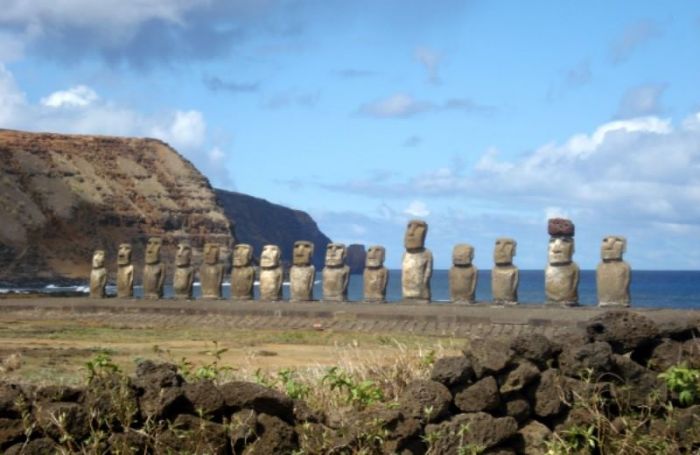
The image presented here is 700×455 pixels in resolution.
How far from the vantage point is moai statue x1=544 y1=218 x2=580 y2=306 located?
23.4 m

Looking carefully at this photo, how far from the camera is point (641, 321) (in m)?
8.66

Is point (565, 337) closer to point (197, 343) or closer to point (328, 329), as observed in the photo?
point (197, 343)

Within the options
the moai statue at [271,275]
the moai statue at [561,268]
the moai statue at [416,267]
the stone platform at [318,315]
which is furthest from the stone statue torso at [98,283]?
the moai statue at [561,268]

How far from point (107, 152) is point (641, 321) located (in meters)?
116

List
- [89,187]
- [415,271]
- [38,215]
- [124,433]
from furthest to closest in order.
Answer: [89,187]
[38,215]
[415,271]
[124,433]

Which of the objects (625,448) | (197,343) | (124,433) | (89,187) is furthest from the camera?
(89,187)

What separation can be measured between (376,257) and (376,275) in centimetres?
39

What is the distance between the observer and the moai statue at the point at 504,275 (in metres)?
23.8

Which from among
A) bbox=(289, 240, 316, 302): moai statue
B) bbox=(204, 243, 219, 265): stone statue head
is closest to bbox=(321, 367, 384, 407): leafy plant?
bbox=(289, 240, 316, 302): moai statue

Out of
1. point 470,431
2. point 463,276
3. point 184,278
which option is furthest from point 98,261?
point 470,431

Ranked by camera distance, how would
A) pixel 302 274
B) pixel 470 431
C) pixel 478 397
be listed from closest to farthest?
1. pixel 470 431
2. pixel 478 397
3. pixel 302 274

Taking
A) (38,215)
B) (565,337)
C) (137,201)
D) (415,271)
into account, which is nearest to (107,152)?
(137,201)

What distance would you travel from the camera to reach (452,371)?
26.4 ft

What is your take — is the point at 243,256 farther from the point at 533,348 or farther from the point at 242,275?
the point at 533,348
